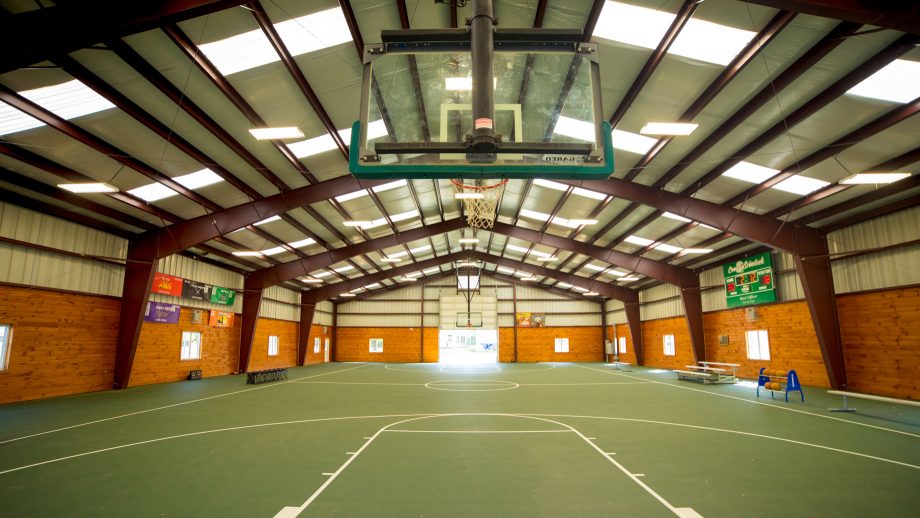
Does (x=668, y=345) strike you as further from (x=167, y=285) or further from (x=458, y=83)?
(x=167, y=285)

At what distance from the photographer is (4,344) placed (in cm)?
1067

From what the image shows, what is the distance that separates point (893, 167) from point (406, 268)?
73.2ft

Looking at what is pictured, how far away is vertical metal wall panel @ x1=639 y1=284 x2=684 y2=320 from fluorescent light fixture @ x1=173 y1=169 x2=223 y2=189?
71.2 feet

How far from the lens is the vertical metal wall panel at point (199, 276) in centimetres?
1618

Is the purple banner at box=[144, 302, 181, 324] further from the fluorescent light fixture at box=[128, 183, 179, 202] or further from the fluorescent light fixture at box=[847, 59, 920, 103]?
the fluorescent light fixture at box=[847, 59, 920, 103]

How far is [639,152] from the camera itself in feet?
38.1

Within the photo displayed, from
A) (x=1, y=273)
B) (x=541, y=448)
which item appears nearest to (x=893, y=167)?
(x=541, y=448)

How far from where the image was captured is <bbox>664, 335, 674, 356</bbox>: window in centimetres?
2406

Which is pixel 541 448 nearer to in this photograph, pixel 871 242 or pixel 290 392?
pixel 290 392

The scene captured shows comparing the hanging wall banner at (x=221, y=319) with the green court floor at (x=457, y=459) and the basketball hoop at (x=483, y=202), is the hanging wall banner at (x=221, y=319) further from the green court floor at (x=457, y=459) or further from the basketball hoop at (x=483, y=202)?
the basketball hoop at (x=483, y=202)

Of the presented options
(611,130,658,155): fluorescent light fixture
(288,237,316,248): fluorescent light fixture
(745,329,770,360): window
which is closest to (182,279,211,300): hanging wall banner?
(288,237,316,248): fluorescent light fixture

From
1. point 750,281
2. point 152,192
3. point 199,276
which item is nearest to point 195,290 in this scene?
point 199,276

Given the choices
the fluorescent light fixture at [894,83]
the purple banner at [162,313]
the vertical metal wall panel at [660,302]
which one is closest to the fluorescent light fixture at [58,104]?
the purple banner at [162,313]

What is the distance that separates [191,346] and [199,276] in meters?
2.94
